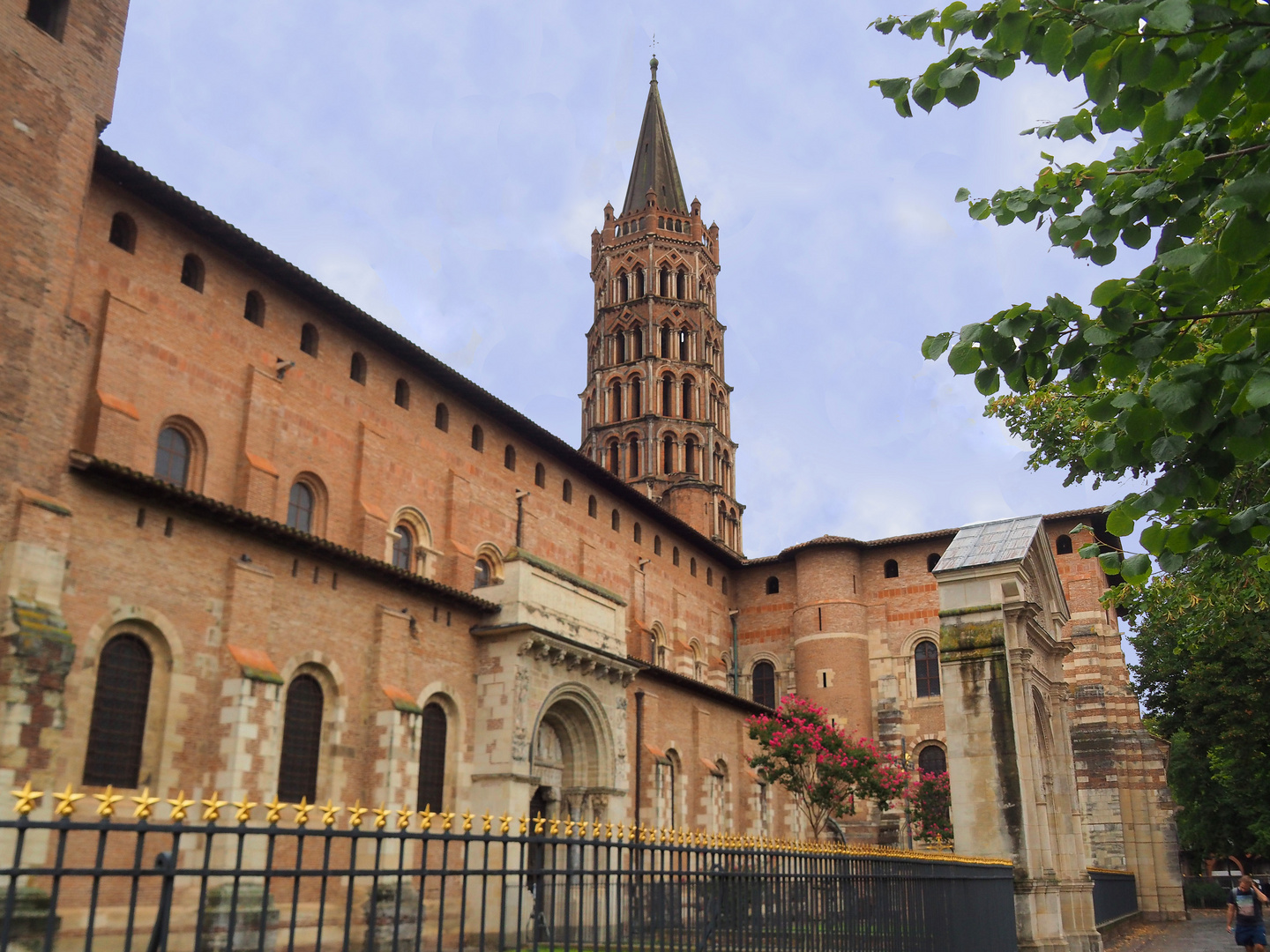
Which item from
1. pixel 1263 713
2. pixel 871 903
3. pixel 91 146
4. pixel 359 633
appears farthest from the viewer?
pixel 1263 713

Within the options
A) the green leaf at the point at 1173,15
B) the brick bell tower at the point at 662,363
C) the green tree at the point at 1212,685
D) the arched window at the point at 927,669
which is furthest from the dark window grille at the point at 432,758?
the brick bell tower at the point at 662,363

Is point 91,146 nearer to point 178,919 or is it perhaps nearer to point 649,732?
point 178,919

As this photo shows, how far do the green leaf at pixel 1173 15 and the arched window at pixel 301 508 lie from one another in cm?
2101

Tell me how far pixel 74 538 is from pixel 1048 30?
51.3 feet

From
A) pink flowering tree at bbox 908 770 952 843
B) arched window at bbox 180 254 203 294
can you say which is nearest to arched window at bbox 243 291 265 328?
arched window at bbox 180 254 203 294

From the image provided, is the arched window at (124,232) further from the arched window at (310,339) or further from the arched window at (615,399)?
the arched window at (615,399)

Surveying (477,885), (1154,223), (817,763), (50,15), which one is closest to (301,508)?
(477,885)

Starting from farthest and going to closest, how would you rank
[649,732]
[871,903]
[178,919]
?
[649,732], [178,919], [871,903]

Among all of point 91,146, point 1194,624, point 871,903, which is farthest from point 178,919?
point 1194,624

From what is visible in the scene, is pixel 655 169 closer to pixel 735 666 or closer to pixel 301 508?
pixel 735 666

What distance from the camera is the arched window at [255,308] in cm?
2300

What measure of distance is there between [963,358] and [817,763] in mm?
28443

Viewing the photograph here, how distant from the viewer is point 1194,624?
19641 mm

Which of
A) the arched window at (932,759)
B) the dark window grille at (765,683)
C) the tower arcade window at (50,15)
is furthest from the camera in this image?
the dark window grille at (765,683)
